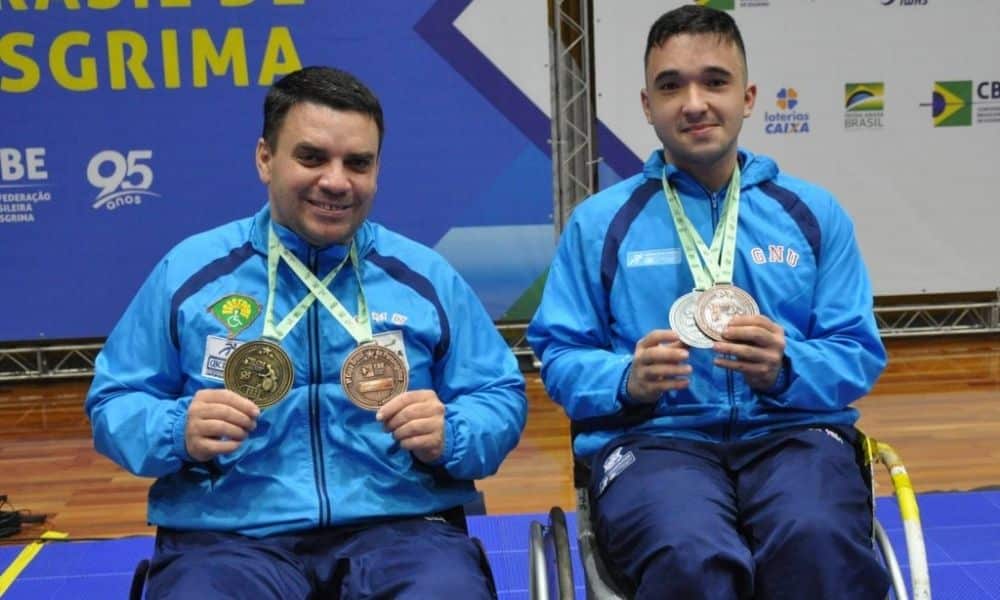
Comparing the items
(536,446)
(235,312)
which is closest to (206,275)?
(235,312)

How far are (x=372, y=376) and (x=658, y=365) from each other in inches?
20.3

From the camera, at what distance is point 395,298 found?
6.50ft

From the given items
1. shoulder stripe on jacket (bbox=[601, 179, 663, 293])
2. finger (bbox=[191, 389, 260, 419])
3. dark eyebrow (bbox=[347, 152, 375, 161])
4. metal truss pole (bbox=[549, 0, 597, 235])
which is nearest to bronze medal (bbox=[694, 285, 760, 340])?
shoulder stripe on jacket (bbox=[601, 179, 663, 293])

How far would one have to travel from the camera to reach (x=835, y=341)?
202cm

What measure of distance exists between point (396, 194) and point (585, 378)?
11.0ft

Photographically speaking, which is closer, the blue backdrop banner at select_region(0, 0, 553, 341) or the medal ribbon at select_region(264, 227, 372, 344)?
the medal ribbon at select_region(264, 227, 372, 344)

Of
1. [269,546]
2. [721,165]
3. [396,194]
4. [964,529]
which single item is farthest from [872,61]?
[269,546]

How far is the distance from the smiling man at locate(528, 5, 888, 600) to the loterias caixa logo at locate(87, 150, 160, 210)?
3568 millimetres

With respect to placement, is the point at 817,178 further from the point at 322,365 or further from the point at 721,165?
the point at 322,365

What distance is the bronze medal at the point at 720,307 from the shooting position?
6.33 feet

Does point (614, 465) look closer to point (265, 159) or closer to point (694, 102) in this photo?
point (694, 102)

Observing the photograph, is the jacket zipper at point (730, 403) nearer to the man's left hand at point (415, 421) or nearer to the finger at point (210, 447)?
the man's left hand at point (415, 421)

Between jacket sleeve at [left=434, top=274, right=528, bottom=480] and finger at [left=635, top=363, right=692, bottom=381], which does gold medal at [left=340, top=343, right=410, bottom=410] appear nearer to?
jacket sleeve at [left=434, top=274, right=528, bottom=480]

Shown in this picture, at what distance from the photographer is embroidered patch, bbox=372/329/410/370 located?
191 cm
